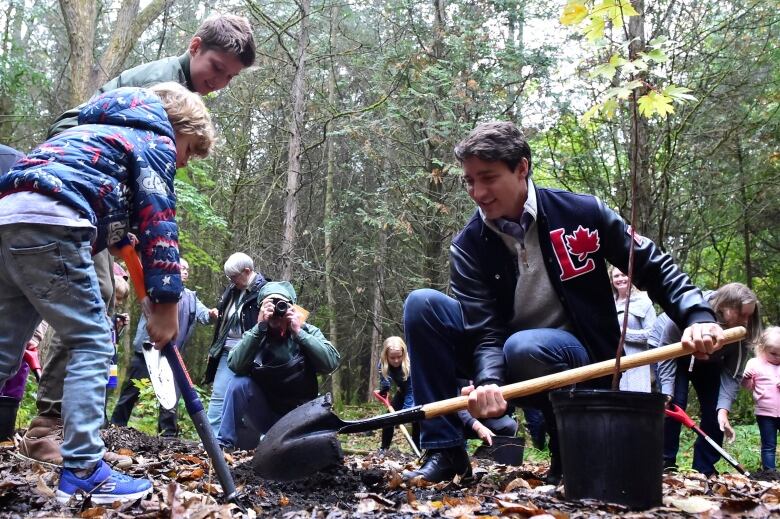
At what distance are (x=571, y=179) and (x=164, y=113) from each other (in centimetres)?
982

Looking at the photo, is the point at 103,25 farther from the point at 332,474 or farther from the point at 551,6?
the point at 332,474

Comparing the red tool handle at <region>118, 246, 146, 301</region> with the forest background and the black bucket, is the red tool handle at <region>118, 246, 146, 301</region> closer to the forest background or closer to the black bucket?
the black bucket

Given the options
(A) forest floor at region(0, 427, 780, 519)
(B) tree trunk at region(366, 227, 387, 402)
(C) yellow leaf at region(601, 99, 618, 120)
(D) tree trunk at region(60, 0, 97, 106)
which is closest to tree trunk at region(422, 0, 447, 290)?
(B) tree trunk at region(366, 227, 387, 402)

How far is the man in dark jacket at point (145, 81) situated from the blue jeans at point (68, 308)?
3.36 feet

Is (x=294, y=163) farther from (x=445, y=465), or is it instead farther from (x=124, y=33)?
(x=445, y=465)

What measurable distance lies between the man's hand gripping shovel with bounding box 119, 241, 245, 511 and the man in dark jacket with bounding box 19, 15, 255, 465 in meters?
0.86

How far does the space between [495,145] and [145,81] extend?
1.99m

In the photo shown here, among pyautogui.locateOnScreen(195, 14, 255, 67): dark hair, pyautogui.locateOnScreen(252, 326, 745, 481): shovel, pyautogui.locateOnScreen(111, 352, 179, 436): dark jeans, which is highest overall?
pyautogui.locateOnScreen(195, 14, 255, 67): dark hair

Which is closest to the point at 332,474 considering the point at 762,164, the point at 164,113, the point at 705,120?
the point at 164,113

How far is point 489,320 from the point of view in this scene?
3.29 m

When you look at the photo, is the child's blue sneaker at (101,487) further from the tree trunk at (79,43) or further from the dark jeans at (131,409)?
the tree trunk at (79,43)

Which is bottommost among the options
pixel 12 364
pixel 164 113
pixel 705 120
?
pixel 12 364

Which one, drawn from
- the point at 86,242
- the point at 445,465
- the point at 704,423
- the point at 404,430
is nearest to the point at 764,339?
the point at 704,423

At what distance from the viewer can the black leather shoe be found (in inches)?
126
